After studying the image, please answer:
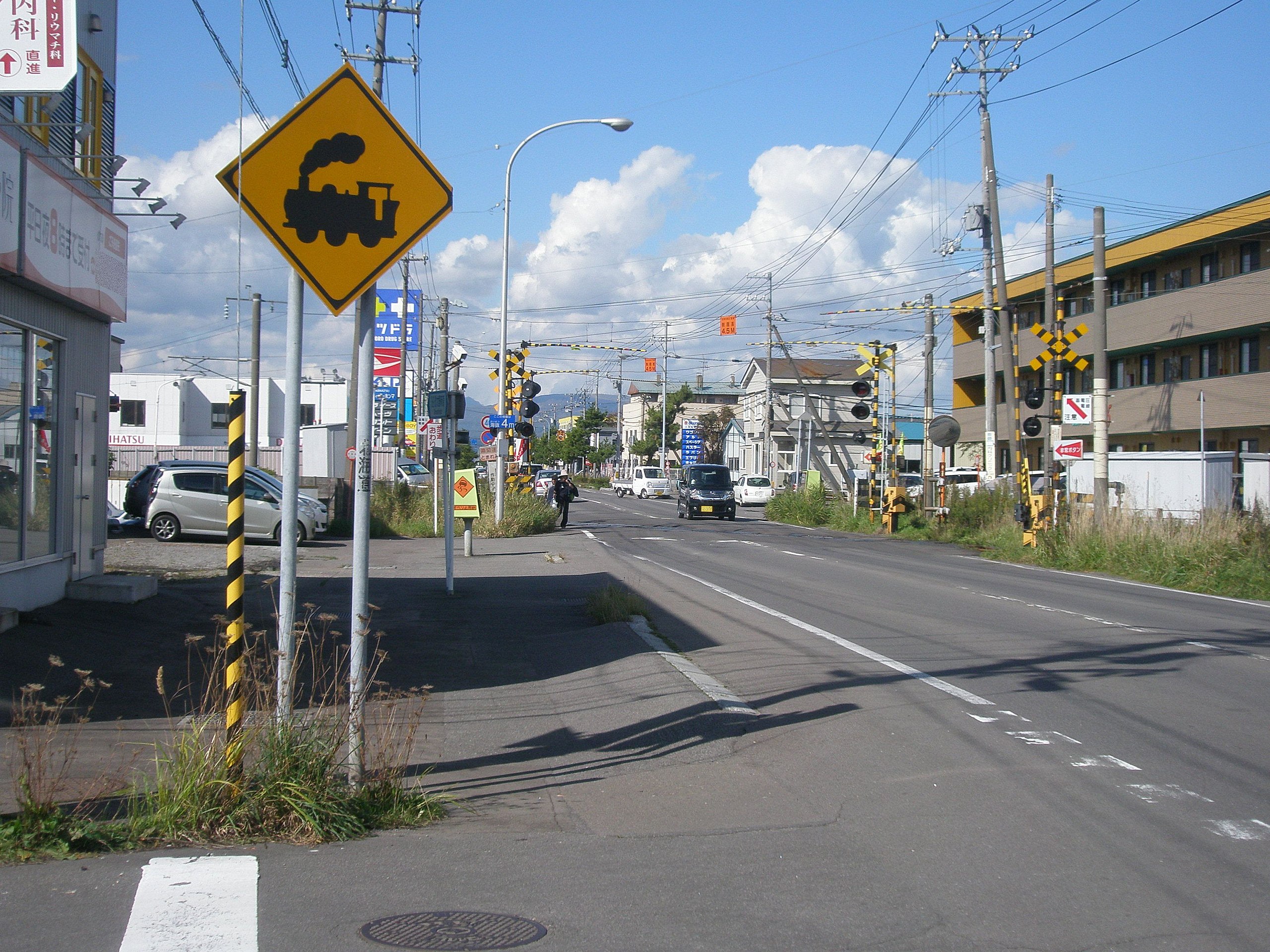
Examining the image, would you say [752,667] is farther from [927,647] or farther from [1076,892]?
[1076,892]

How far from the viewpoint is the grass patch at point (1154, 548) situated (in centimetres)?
1752

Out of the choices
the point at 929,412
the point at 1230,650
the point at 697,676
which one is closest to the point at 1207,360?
the point at 929,412

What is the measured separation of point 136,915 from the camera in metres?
4.05

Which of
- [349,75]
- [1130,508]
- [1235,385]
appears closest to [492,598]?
[349,75]

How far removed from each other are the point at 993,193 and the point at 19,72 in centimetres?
2710

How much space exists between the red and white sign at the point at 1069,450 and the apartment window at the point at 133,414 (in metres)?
46.2

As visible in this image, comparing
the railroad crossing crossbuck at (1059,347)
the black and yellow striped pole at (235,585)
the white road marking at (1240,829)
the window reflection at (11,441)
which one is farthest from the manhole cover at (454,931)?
the railroad crossing crossbuck at (1059,347)

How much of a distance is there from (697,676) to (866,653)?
229 cm

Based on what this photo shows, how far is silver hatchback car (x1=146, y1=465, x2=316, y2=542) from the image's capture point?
23188mm

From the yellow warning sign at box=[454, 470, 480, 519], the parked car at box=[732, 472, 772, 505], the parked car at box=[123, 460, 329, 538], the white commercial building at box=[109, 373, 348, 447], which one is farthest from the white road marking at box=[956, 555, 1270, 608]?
the white commercial building at box=[109, 373, 348, 447]

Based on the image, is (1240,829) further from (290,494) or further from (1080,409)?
(1080,409)

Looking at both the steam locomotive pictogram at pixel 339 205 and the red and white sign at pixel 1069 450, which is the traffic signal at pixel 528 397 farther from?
the steam locomotive pictogram at pixel 339 205

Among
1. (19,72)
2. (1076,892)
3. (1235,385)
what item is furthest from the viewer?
(1235,385)

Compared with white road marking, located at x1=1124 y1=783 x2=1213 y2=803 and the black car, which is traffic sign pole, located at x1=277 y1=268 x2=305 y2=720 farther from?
the black car
